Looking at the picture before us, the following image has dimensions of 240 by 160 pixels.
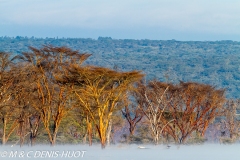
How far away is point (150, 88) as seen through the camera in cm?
4416

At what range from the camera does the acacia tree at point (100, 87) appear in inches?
1276

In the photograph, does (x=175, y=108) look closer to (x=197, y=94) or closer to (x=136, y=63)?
(x=197, y=94)

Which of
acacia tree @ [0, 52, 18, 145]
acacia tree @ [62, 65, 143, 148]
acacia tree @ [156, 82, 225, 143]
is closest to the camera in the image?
acacia tree @ [62, 65, 143, 148]

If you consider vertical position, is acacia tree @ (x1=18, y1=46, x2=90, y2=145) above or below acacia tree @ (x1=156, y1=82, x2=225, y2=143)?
above

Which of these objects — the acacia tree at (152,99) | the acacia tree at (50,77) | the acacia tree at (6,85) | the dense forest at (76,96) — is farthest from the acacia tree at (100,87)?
the acacia tree at (152,99)

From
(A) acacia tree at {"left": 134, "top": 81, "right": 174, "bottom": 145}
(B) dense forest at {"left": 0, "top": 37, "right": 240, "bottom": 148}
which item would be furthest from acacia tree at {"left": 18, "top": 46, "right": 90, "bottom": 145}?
(A) acacia tree at {"left": 134, "top": 81, "right": 174, "bottom": 145}

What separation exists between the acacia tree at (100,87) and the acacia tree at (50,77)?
1400 millimetres

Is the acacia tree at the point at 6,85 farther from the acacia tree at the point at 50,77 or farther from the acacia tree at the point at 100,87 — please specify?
the acacia tree at the point at 100,87

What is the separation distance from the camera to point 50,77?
121ft

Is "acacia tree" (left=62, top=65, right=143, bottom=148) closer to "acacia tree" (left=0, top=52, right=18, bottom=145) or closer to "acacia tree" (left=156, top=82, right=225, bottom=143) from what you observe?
"acacia tree" (left=0, top=52, right=18, bottom=145)

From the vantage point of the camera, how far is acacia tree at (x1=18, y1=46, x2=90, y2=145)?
35000mm

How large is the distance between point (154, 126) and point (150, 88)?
5.67 m

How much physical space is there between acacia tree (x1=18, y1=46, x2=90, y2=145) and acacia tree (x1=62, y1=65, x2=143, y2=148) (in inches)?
55.1

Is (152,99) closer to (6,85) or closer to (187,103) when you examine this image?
(187,103)
